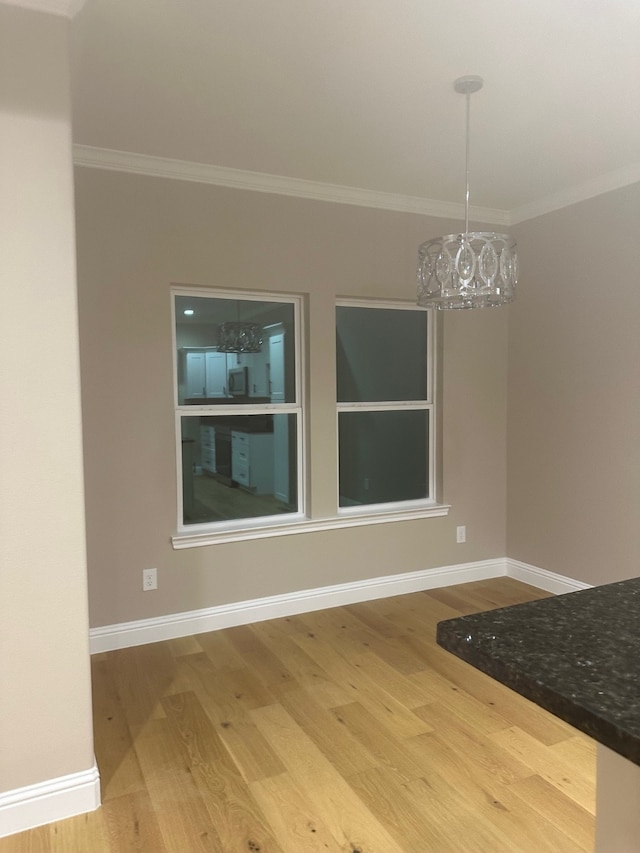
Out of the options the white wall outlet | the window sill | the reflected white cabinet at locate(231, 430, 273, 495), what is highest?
the reflected white cabinet at locate(231, 430, 273, 495)

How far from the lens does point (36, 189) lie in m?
1.94

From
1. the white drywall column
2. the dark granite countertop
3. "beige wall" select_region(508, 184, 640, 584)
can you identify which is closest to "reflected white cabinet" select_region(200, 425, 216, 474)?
"beige wall" select_region(508, 184, 640, 584)

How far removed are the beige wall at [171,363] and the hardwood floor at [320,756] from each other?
1.38ft

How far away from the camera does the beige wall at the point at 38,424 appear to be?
1921 millimetres

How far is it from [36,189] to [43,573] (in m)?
1.22

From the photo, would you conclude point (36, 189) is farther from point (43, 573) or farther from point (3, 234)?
point (43, 573)

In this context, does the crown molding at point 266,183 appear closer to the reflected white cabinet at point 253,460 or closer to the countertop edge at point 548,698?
the reflected white cabinet at point 253,460

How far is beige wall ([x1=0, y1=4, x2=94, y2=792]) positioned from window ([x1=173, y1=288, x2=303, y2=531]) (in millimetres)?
1548

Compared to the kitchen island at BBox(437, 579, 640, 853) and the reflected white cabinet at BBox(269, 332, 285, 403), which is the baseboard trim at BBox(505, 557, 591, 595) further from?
the kitchen island at BBox(437, 579, 640, 853)

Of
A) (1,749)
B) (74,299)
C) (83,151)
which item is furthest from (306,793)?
(83,151)

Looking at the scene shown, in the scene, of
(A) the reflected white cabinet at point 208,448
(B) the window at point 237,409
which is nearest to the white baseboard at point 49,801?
(B) the window at point 237,409

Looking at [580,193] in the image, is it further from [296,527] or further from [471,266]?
[296,527]

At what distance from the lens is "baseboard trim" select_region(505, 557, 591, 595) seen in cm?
407

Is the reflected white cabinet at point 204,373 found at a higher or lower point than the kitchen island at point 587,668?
higher
